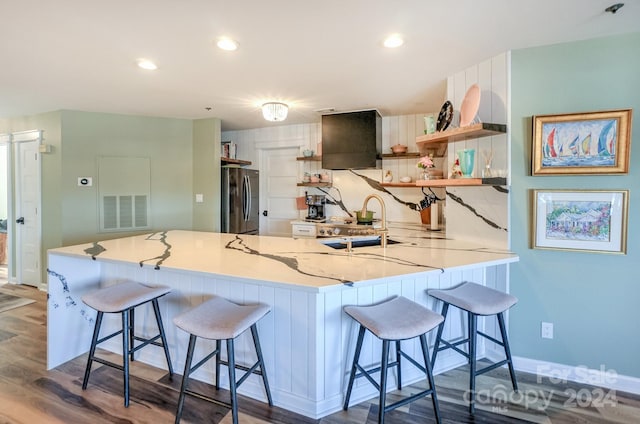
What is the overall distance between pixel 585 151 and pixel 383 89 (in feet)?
5.54

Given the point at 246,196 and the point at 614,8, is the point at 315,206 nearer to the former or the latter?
the point at 246,196

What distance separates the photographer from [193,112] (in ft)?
13.1

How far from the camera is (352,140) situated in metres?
3.95

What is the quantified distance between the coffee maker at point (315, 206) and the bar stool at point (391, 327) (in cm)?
265

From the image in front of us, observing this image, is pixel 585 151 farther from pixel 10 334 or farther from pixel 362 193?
pixel 10 334

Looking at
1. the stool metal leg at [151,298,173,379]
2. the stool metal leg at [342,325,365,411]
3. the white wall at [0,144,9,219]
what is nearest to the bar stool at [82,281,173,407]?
the stool metal leg at [151,298,173,379]

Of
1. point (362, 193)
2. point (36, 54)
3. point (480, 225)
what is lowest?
point (480, 225)

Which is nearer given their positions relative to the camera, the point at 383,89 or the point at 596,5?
the point at 596,5

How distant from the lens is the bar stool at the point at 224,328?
63.9 inches

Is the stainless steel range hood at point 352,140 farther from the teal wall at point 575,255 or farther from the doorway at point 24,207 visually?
the doorway at point 24,207

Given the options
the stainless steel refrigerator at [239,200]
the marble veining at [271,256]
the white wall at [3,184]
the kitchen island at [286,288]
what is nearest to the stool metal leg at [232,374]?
the kitchen island at [286,288]

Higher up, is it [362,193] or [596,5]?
[596,5]

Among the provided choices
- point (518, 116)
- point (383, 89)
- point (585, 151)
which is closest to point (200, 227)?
point (383, 89)

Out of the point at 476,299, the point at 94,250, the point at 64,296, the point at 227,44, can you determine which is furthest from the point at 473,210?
the point at 64,296
